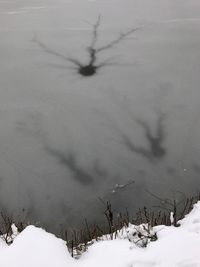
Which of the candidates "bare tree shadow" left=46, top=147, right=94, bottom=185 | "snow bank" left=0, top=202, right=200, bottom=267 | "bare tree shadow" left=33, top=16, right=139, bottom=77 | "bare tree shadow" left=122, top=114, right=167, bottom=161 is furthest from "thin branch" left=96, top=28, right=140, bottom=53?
"snow bank" left=0, top=202, right=200, bottom=267

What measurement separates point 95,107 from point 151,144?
69 centimetres

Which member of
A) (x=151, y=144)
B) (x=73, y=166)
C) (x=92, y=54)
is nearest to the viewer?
(x=73, y=166)

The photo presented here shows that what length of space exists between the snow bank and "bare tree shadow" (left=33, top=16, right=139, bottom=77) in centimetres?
210

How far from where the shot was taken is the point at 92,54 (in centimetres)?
459

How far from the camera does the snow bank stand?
2537mm

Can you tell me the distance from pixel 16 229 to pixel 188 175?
1407 millimetres

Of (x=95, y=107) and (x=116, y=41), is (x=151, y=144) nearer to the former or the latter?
(x=95, y=107)

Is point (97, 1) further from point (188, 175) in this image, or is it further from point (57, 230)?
point (57, 230)

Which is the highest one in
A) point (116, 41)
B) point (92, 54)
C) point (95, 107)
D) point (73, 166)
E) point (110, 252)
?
point (116, 41)

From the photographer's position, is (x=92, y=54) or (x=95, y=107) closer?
(x=95, y=107)

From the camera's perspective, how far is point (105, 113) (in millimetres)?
3979

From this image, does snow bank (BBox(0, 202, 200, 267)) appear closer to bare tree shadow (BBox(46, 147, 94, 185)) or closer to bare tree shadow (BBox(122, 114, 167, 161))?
bare tree shadow (BBox(46, 147, 94, 185))

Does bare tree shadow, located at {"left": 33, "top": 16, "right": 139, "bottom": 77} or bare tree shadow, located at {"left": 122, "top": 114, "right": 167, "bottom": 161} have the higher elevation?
bare tree shadow, located at {"left": 33, "top": 16, "right": 139, "bottom": 77}

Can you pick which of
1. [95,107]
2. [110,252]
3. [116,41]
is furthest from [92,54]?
[110,252]
